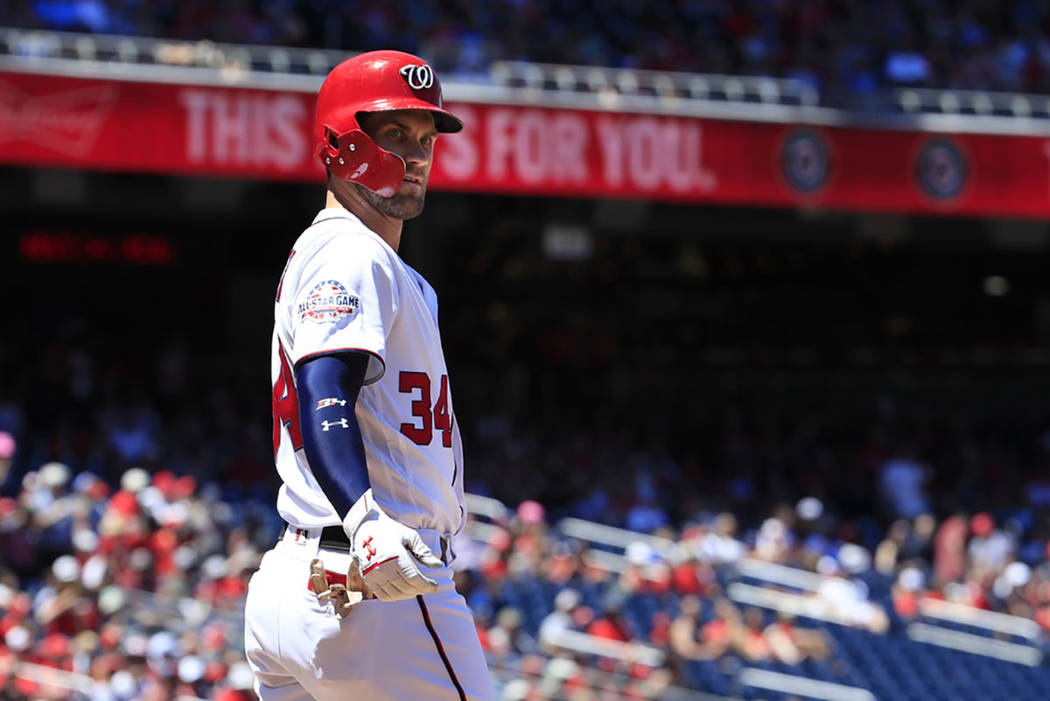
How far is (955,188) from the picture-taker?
13812 mm

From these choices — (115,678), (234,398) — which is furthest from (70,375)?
(115,678)

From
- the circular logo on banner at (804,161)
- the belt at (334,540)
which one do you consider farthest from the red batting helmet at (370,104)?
the circular logo on banner at (804,161)

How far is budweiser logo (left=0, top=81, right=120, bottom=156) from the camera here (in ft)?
36.2

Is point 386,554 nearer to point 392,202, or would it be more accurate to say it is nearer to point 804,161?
point 392,202

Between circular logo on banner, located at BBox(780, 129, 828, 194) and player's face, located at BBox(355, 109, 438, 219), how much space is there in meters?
11.0

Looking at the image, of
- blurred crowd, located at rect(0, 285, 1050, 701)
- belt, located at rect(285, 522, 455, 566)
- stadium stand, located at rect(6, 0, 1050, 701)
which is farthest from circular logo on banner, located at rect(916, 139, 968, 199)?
belt, located at rect(285, 522, 455, 566)

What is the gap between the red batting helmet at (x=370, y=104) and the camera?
2.47 meters

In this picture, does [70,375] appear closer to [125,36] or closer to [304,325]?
[125,36]

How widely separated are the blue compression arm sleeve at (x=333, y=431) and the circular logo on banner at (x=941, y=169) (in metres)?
12.2

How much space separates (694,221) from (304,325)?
511 inches

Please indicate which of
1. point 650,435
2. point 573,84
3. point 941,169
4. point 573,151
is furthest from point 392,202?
point 650,435

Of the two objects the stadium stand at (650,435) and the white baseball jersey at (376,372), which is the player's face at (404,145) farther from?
the stadium stand at (650,435)

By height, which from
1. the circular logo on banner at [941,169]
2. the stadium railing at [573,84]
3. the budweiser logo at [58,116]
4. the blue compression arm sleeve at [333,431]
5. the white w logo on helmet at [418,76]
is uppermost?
the stadium railing at [573,84]

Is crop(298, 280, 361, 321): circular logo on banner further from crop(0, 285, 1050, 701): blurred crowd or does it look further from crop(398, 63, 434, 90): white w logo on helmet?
crop(0, 285, 1050, 701): blurred crowd
